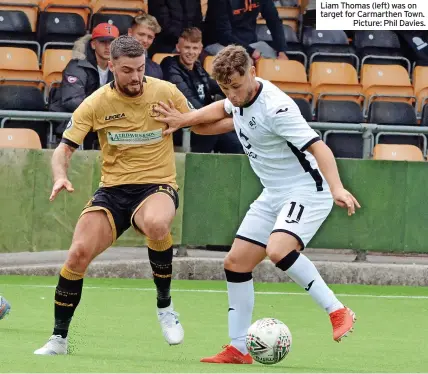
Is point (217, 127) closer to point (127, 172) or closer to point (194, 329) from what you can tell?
point (127, 172)

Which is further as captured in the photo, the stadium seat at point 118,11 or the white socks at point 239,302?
the stadium seat at point 118,11

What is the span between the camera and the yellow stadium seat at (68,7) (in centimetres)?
1758

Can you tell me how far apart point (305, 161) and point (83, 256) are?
1.57m

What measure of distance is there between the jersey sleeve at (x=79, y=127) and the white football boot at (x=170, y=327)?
1.34 m

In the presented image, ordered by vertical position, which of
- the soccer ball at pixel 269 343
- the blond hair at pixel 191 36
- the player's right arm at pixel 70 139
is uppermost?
the blond hair at pixel 191 36

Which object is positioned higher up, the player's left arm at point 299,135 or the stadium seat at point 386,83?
the stadium seat at point 386,83

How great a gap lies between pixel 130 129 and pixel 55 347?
1.66 metres

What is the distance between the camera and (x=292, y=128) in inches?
309

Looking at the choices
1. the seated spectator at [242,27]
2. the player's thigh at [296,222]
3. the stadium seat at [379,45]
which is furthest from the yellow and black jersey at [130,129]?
the stadium seat at [379,45]

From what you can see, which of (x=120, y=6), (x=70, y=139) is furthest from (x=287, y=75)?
(x=70, y=139)

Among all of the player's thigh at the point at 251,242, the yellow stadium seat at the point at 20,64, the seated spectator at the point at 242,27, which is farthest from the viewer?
the seated spectator at the point at 242,27

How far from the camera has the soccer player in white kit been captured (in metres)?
7.77

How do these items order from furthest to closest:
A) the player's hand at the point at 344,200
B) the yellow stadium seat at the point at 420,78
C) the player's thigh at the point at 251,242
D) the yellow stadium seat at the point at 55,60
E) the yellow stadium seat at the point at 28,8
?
the yellow stadium seat at the point at 420,78 < the yellow stadium seat at the point at 28,8 < the yellow stadium seat at the point at 55,60 < the player's thigh at the point at 251,242 < the player's hand at the point at 344,200

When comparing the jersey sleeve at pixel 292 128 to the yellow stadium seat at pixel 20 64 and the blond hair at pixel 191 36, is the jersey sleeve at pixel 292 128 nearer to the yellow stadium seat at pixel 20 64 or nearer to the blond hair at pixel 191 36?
the blond hair at pixel 191 36
